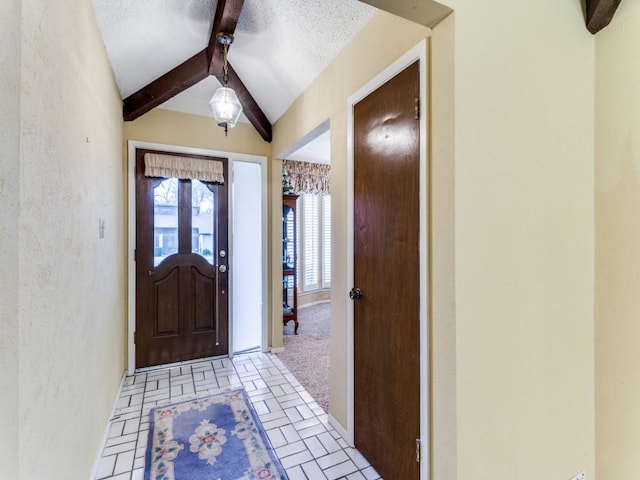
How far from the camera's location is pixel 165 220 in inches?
118

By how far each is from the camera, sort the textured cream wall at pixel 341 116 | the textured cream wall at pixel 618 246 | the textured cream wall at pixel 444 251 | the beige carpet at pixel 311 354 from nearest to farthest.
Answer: the textured cream wall at pixel 444 251
the textured cream wall at pixel 618 246
the textured cream wall at pixel 341 116
the beige carpet at pixel 311 354

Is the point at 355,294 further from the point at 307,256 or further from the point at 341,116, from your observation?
the point at 307,256

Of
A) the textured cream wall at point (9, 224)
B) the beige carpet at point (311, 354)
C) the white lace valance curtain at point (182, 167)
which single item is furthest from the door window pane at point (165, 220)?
the textured cream wall at point (9, 224)

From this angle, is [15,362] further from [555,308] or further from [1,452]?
[555,308]

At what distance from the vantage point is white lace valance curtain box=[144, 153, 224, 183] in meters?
2.89

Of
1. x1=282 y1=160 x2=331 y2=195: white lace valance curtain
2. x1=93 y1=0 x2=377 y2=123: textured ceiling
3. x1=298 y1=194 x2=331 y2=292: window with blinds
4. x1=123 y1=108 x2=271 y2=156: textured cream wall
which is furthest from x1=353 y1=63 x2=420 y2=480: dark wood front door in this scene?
x1=298 y1=194 x2=331 y2=292: window with blinds

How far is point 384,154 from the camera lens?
1587 mm

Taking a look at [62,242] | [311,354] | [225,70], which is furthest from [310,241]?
[62,242]

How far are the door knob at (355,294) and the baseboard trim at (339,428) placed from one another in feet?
2.84

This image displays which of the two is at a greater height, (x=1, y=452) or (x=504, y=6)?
(x=504, y=6)

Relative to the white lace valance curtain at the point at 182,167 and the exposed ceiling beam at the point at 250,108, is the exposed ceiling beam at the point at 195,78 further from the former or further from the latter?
the white lace valance curtain at the point at 182,167

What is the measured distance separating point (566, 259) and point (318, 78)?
1921mm

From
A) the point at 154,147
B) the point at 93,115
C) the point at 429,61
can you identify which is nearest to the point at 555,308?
the point at 429,61

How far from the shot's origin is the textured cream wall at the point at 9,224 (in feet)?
2.37
